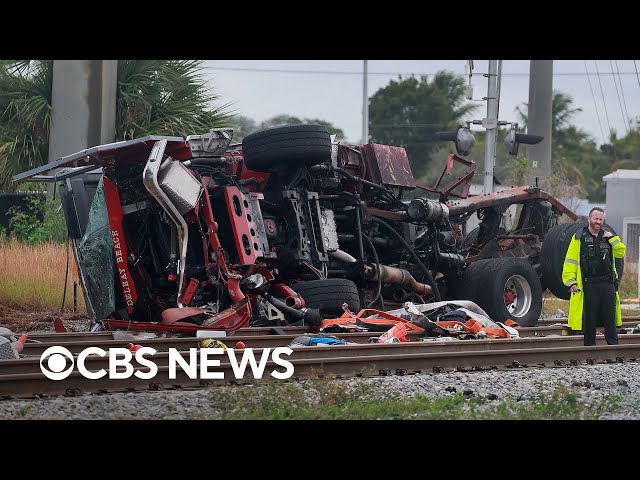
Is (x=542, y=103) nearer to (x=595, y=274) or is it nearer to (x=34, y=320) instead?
(x=34, y=320)

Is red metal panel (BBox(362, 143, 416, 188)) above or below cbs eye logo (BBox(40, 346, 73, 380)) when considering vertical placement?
above

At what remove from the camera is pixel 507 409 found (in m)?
9.48

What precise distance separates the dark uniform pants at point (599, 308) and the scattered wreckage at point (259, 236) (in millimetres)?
3160

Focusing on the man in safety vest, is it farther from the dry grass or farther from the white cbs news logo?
the dry grass

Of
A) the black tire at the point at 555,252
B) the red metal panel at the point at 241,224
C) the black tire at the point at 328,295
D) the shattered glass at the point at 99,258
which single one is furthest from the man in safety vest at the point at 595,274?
the shattered glass at the point at 99,258

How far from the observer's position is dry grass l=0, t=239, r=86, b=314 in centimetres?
1883

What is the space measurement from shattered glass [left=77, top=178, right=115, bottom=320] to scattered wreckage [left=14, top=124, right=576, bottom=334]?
0.02m

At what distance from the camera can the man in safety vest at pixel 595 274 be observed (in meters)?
13.1

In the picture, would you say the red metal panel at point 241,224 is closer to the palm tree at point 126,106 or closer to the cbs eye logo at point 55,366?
the cbs eye logo at point 55,366

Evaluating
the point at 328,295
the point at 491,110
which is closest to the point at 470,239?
the point at 328,295

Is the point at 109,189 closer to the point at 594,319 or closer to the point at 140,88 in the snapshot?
the point at 594,319

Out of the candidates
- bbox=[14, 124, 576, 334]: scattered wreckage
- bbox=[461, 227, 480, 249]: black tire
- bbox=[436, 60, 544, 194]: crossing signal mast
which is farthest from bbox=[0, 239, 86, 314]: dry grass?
bbox=[436, 60, 544, 194]: crossing signal mast

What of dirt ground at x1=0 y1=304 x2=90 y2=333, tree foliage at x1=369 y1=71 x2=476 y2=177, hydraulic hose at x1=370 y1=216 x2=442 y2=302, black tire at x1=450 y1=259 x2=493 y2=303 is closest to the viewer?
dirt ground at x1=0 y1=304 x2=90 y2=333
